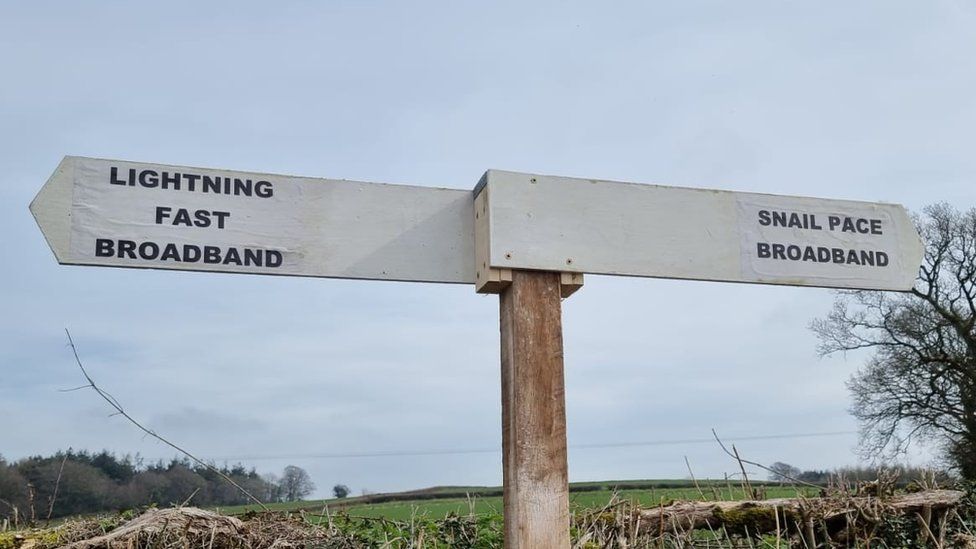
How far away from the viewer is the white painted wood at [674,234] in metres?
3.53

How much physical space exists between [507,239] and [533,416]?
0.67 m

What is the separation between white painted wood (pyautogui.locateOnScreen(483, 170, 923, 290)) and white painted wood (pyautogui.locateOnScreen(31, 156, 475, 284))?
26cm

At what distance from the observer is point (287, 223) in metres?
3.46

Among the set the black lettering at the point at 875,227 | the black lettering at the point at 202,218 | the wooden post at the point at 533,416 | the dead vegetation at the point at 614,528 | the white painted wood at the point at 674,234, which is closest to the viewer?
the wooden post at the point at 533,416

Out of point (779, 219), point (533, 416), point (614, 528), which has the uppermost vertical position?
point (779, 219)

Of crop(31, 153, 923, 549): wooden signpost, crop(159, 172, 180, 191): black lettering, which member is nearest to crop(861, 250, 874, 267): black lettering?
crop(31, 153, 923, 549): wooden signpost

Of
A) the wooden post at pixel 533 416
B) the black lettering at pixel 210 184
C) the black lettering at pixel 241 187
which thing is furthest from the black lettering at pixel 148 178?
the wooden post at pixel 533 416

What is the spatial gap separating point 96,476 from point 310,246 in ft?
15.4

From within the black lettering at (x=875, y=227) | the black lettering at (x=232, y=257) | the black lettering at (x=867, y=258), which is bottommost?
the black lettering at (x=232, y=257)

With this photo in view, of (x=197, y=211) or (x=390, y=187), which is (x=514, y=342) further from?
(x=197, y=211)

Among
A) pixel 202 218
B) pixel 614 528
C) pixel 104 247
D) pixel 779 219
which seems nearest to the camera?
pixel 104 247

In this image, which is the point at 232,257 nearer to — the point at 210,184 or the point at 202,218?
the point at 202,218

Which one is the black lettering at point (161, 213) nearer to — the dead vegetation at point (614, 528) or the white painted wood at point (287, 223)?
the white painted wood at point (287, 223)

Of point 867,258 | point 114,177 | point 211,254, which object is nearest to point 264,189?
point 211,254
